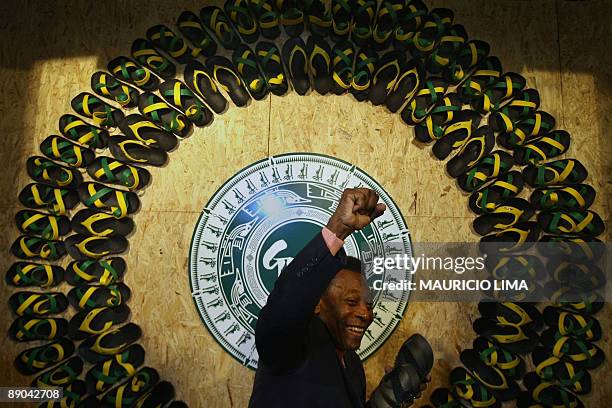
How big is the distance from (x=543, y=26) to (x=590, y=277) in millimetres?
1679

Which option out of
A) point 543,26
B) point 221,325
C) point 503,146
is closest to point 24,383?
point 221,325

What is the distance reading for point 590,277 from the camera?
4066 millimetres

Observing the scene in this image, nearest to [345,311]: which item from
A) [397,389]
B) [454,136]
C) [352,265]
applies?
[352,265]

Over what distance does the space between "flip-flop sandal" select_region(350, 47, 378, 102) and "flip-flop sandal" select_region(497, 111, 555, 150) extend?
90cm

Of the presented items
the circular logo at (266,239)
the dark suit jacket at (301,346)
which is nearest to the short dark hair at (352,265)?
the circular logo at (266,239)

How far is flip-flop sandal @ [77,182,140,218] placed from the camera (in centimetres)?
407

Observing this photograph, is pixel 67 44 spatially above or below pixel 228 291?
above

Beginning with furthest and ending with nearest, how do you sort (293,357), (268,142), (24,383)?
(268,142) < (24,383) < (293,357)

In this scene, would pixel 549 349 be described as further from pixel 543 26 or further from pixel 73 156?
pixel 73 156

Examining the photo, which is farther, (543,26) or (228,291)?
(543,26)

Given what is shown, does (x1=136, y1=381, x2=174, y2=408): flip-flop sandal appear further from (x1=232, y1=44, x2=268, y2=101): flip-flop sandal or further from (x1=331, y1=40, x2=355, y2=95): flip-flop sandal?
(x1=331, y1=40, x2=355, y2=95): flip-flop sandal

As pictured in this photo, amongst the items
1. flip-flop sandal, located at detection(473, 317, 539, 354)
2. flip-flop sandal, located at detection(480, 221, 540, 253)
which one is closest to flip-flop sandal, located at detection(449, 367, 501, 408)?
flip-flop sandal, located at detection(473, 317, 539, 354)

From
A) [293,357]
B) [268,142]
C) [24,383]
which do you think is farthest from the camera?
[268,142]

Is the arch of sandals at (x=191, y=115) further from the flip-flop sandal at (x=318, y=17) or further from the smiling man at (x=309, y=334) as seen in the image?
the smiling man at (x=309, y=334)
